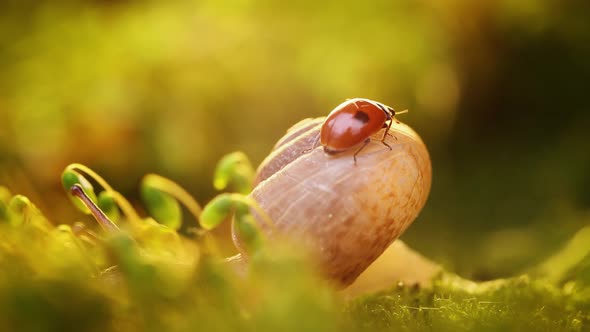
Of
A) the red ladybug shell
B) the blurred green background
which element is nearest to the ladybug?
the red ladybug shell

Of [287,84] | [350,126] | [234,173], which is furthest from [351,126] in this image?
[287,84]

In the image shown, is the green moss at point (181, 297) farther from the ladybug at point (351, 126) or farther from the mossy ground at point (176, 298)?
the ladybug at point (351, 126)

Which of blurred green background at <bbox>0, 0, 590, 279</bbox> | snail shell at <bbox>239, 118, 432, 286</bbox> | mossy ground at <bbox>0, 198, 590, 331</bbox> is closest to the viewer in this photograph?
mossy ground at <bbox>0, 198, 590, 331</bbox>

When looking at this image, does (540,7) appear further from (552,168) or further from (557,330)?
(557,330)

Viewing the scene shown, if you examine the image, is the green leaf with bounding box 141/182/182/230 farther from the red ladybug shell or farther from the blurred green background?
the blurred green background

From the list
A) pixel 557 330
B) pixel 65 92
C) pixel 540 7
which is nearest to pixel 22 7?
pixel 65 92

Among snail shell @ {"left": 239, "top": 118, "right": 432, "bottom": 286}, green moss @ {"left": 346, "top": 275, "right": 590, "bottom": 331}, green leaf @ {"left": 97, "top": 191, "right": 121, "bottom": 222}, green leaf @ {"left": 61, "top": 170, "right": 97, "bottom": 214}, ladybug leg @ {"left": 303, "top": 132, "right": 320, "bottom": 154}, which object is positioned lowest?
green moss @ {"left": 346, "top": 275, "right": 590, "bottom": 331}

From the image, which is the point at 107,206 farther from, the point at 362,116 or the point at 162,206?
the point at 362,116
